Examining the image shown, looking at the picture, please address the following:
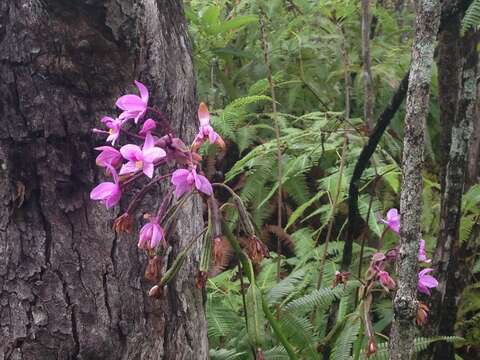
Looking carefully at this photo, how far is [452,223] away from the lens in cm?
218

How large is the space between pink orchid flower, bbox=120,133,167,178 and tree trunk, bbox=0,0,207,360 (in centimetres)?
45

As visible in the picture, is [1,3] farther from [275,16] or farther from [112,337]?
[275,16]

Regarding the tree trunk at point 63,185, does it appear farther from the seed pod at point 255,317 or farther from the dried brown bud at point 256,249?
the dried brown bud at point 256,249

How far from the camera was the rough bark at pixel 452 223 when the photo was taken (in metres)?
2.14

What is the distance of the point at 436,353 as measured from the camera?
2318 millimetres

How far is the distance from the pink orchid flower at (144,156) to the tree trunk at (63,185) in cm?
A: 45

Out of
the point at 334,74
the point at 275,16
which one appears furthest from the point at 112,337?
the point at 275,16

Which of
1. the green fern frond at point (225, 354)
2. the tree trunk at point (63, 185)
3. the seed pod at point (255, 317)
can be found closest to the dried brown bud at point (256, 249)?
the seed pod at point (255, 317)

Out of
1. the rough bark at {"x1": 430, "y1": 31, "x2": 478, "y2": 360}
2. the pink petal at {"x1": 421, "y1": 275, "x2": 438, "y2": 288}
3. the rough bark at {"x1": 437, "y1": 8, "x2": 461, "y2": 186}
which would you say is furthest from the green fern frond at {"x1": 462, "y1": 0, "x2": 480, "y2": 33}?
the pink petal at {"x1": 421, "y1": 275, "x2": 438, "y2": 288}

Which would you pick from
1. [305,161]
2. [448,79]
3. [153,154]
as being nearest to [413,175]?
[153,154]

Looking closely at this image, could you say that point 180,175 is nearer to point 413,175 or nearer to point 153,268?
point 153,268

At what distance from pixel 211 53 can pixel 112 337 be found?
11.0 ft

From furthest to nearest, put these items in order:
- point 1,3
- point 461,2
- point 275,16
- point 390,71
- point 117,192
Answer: point 275,16
point 390,71
point 461,2
point 1,3
point 117,192

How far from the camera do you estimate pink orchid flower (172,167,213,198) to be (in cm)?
112
